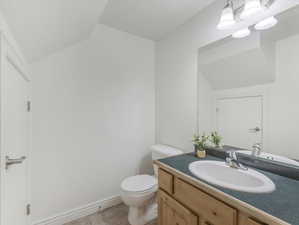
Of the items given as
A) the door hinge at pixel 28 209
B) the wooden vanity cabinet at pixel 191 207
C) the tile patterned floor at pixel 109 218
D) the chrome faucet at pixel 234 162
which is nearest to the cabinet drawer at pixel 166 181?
the wooden vanity cabinet at pixel 191 207

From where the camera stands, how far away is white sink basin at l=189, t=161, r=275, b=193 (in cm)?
85

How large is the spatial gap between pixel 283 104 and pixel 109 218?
81.8 inches

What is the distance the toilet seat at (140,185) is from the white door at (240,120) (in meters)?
0.91

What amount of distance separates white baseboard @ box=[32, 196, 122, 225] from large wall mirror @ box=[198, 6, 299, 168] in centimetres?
157

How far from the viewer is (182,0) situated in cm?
153

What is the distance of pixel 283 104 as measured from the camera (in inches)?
42.9

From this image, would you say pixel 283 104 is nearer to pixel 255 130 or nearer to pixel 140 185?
pixel 255 130

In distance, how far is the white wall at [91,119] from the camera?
1.57 metres

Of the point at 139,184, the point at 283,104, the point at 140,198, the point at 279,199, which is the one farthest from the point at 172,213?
the point at 283,104

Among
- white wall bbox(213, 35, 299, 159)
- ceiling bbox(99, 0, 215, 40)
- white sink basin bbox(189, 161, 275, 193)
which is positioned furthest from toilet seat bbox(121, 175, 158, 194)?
ceiling bbox(99, 0, 215, 40)

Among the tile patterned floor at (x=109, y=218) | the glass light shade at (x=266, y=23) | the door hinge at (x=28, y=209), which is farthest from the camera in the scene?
the tile patterned floor at (x=109, y=218)

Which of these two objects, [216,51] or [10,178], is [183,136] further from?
[10,178]

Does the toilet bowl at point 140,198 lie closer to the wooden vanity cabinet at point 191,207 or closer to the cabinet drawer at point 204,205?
the wooden vanity cabinet at point 191,207

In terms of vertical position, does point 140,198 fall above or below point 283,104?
below
